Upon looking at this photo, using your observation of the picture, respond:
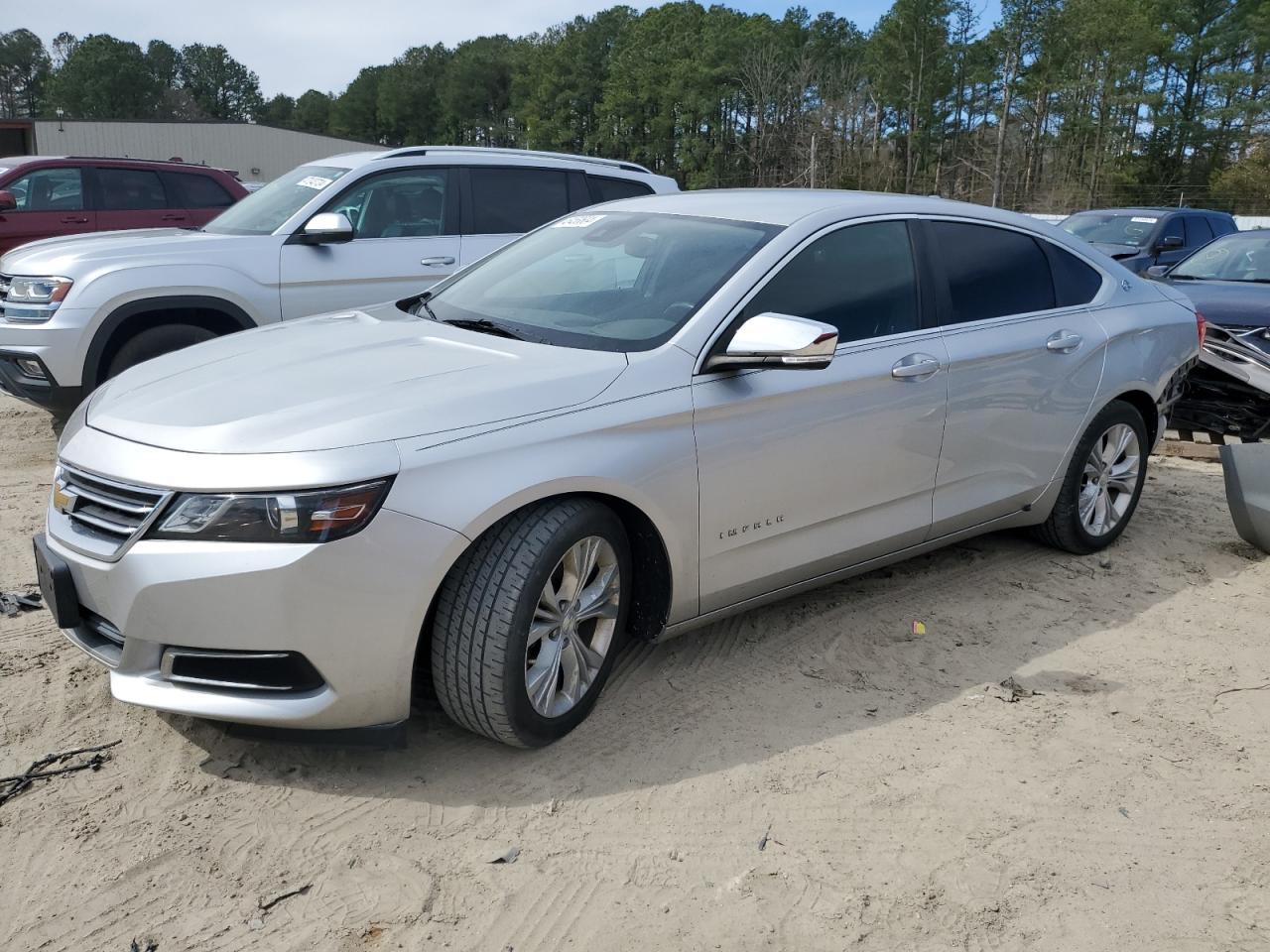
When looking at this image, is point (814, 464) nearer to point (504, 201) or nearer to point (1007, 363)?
point (1007, 363)

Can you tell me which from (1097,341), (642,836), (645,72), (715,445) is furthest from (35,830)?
(645,72)

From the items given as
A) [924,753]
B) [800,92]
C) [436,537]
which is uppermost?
[800,92]

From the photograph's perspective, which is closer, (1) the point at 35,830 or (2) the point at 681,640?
(1) the point at 35,830

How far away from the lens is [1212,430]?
7.45m

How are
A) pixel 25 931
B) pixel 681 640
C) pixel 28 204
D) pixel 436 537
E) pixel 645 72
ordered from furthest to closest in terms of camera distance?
pixel 645 72 → pixel 28 204 → pixel 681 640 → pixel 436 537 → pixel 25 931

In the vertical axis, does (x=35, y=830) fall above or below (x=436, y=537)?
below

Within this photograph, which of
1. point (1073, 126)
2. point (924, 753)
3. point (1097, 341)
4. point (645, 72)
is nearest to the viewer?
point (924, 753)

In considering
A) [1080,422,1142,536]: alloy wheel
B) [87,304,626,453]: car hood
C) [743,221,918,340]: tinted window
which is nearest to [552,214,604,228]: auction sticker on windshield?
[87,304,626,453]: car hood

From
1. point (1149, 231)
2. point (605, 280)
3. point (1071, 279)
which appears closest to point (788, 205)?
point (605, 280)

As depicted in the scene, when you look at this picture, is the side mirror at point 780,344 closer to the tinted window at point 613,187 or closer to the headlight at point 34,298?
the headlight at point 34,298

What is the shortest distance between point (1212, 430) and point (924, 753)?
17.0 ft

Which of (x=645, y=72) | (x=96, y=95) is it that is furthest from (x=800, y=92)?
(x=96, y=95)

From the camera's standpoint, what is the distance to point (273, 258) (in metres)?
6.79

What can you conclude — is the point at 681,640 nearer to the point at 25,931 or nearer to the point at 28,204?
the point at 25,931
